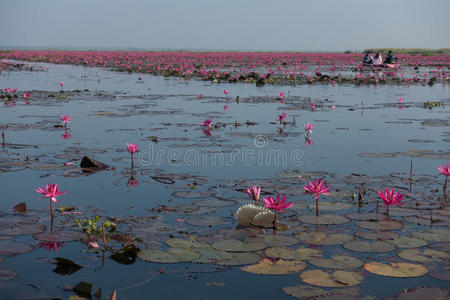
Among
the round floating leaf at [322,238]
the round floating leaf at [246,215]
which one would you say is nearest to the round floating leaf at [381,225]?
the round floating leaf at [322,238]

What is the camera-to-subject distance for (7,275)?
11.6 feet

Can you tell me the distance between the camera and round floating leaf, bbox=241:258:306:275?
366cm

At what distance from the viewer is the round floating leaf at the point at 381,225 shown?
456 centimetres

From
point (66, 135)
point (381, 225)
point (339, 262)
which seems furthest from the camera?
point (66, 135)

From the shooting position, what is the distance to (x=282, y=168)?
22.6 feet

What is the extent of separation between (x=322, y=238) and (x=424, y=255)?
806mm

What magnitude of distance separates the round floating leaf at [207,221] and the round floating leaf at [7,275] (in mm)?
1597

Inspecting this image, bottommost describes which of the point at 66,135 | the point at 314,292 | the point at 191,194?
the point at 314,292

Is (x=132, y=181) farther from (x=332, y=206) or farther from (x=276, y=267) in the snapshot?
(x=276, y=267)

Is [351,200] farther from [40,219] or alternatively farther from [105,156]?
[105,156]

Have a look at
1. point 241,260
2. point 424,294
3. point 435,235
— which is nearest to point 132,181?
point 241,260

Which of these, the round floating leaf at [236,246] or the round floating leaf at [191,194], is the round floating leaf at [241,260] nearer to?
the round floating leaf at [236,246]

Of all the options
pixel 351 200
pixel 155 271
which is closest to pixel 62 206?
Answer: pixel 155 271

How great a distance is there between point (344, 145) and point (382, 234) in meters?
4.33
